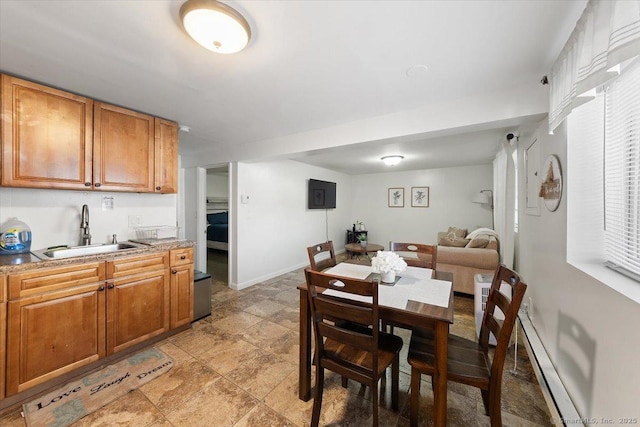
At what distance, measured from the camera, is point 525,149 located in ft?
8.75

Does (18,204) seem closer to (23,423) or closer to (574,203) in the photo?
(23,423)

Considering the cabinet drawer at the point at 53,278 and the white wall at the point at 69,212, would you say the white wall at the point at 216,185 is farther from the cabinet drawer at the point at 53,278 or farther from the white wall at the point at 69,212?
the cabinet drawer at the point at 53,278

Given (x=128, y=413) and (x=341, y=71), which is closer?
Result: (x=128, y=413)

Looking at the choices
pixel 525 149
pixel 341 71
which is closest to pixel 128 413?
pixel 341 71

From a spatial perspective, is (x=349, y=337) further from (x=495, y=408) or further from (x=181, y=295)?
(x=181, y=295)

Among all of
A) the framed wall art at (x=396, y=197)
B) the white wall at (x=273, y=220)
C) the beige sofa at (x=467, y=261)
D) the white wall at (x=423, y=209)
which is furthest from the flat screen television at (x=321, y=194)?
the beige sofa at (x=467, y=261)

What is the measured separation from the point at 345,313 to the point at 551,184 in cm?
184

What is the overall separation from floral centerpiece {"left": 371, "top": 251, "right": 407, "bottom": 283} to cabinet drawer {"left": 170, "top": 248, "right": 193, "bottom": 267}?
197 cm

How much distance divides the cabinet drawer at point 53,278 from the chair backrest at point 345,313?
183 cm

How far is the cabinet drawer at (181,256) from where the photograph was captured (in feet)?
7.98

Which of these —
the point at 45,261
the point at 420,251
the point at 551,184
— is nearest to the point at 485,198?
the point at 551,184

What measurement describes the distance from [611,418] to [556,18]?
191cm

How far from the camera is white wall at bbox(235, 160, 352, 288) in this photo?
12.6 ft

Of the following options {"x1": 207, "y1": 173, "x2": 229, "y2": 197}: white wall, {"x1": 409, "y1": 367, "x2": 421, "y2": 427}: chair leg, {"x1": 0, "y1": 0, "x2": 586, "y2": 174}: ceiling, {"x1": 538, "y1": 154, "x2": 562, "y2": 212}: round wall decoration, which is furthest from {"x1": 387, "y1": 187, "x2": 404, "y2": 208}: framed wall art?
{"x1": 409, "y1": 367, "x2": 421, "y2": 427}: chair leg
